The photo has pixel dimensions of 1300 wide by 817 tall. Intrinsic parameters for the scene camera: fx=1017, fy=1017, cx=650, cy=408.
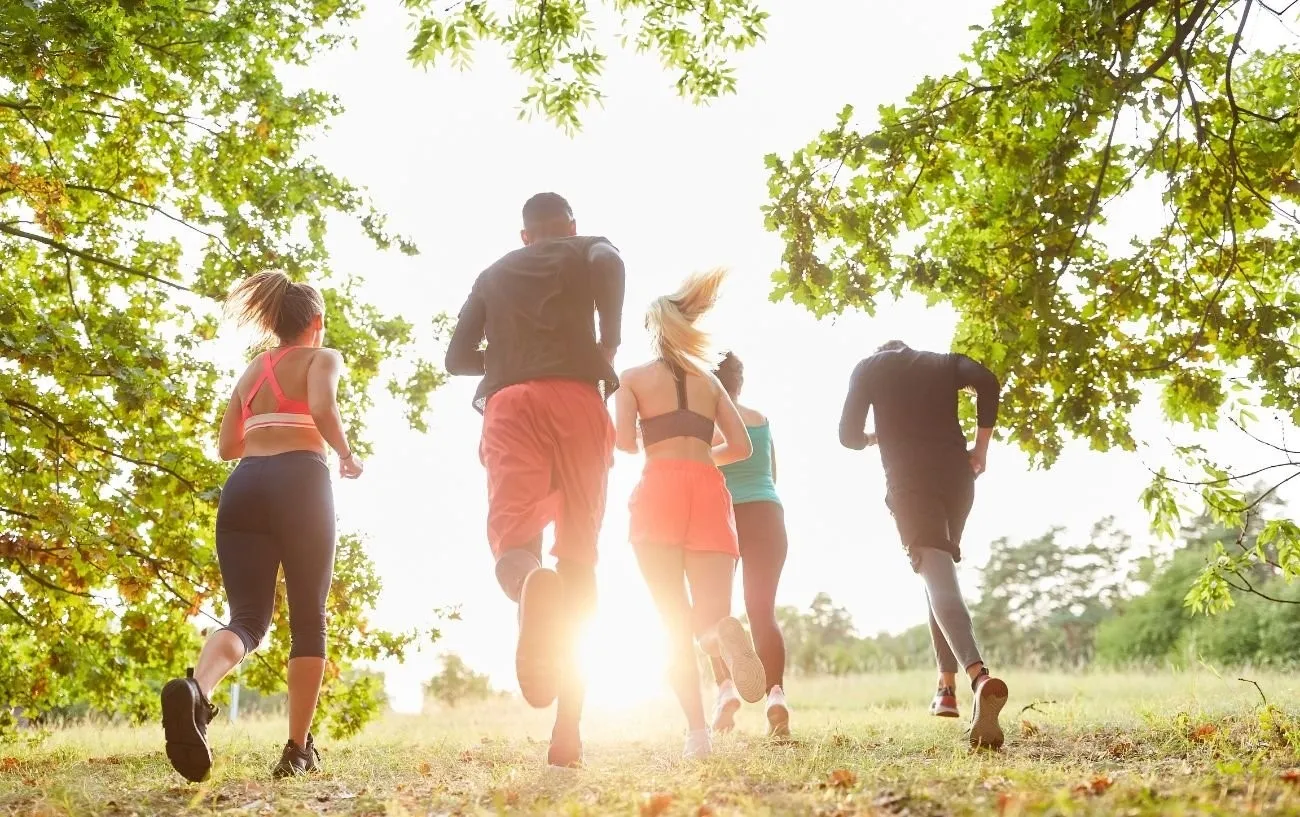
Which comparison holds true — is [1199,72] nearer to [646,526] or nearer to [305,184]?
[646,526]

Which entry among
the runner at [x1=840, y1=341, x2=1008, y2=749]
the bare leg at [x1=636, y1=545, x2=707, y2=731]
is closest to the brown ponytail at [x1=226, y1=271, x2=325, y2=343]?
the bare leg at [x1=636, y1=545, x2=707, y2=731]

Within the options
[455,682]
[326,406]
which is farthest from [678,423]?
[455,682]

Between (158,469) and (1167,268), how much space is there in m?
7.30

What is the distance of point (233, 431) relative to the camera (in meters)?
4.60

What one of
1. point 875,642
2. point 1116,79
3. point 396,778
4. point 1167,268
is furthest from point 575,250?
point 875,642

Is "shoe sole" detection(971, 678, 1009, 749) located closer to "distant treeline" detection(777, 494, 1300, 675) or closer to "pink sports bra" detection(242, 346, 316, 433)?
"pink sports bra" detection(242, 346, 316, 433)

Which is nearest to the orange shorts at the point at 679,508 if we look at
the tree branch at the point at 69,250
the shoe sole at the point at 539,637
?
the shoe sole at the point at 539,637

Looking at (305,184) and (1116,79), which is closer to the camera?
(1116,79)

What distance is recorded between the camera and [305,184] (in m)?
8.77

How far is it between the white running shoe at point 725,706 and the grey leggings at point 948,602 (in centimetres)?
137

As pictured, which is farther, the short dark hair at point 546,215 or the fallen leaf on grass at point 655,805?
the short dark hair at point 546,215

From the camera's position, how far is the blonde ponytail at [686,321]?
17.0 ft

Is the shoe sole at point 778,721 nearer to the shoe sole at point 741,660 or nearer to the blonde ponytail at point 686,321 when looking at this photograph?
the shoe sole at point 741,660

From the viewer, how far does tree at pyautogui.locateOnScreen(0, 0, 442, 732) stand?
6695 mm
